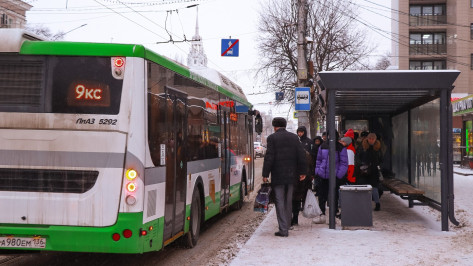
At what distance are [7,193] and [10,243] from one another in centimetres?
55

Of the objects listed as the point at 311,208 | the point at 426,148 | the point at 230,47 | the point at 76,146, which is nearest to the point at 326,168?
the point at 311,208

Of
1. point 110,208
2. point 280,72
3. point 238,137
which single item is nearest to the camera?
point 110,208

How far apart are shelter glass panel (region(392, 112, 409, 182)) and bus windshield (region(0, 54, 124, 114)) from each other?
1019cm

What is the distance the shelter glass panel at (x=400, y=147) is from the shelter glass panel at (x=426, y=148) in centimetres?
89

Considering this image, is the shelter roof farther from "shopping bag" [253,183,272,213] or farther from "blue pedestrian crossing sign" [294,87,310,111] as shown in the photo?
"blue pedestrian crossing sign" [294,87,310,111]

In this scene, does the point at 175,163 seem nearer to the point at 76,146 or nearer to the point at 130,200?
the point at 130,200

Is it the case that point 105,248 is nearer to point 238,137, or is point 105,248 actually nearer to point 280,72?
point 238,137

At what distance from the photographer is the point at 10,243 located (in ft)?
20.5

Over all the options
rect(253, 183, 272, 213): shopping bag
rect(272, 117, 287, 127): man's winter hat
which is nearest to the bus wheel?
rect(253, 183, 272, 213): shopping bag

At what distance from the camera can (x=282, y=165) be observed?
9.47 metres

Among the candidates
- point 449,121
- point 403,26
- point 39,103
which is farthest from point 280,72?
point 39,103

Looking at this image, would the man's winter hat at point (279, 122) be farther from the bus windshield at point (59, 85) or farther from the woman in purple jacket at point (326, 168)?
the bus windshield at point (59, 85)

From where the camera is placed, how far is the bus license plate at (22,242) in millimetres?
6195

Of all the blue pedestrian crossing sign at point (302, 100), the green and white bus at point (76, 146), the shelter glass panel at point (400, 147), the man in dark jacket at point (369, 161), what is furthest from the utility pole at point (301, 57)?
the green and white bus at point (76, 146)
